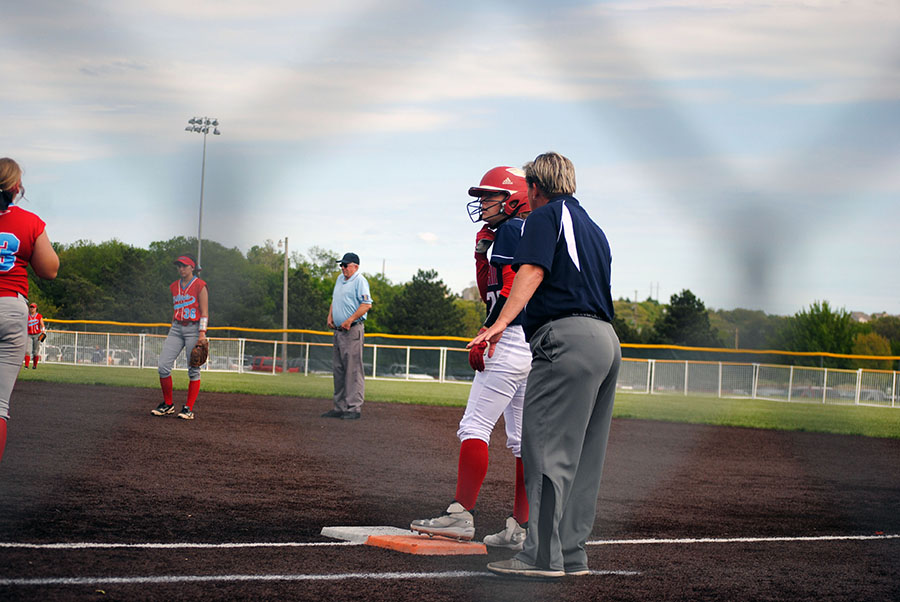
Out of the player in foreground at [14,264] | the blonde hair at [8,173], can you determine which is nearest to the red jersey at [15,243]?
the player in foreground at [14,264]

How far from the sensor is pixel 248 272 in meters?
2.74

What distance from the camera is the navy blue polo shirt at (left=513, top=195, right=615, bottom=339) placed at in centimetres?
360

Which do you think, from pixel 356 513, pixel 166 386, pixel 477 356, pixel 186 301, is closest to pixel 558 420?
pixel 477 356

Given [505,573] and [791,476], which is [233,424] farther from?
[505,573]

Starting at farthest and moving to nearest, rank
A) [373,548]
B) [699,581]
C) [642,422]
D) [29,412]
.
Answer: [642,422]
[29,412]
[373,548]
[699,581]

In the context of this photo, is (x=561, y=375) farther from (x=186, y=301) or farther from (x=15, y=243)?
(x=186, y=301)

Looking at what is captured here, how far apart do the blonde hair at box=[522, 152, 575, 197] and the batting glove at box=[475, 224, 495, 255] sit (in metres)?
0.61

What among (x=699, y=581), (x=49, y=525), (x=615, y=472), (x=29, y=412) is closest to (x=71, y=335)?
(x=29, y=412)

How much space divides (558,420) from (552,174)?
1.07 m

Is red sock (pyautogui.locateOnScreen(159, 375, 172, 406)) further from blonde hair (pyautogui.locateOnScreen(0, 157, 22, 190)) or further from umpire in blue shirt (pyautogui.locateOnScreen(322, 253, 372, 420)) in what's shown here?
blonde hair (pyautogui.locateOnScreen(0, 157, 22, 190))

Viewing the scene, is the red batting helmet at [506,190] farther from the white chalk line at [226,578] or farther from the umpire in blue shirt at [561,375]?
the white chalk line at [226,578]

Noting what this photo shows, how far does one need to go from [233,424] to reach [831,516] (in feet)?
20.2

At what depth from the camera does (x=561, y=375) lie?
11.7 feet

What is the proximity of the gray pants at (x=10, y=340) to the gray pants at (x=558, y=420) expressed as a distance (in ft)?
8.58
